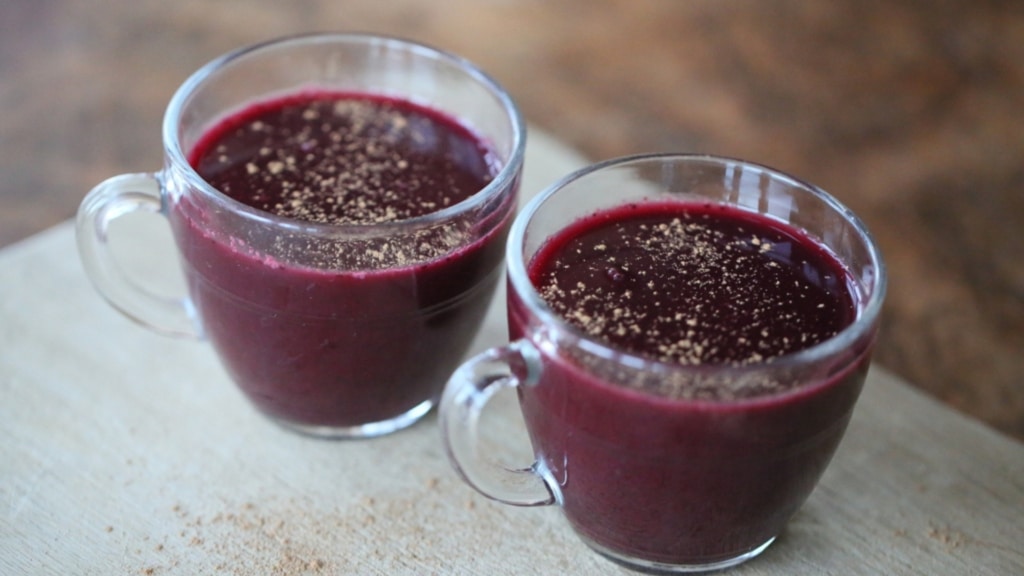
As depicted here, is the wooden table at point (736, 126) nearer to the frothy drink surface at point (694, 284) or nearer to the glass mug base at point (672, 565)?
the glass mug base at point (672, 565)

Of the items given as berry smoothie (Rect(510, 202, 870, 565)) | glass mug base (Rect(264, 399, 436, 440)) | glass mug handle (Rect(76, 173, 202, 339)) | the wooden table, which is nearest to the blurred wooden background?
the wooden table

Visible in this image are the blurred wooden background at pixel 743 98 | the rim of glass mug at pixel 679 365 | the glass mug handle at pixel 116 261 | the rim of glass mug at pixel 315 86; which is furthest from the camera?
the blurred wooden background at pixel 743 98

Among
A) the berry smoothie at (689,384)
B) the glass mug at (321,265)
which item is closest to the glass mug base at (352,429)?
the glass mug at (321,265)

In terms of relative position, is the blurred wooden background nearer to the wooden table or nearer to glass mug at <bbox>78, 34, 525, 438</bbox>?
the wooden table

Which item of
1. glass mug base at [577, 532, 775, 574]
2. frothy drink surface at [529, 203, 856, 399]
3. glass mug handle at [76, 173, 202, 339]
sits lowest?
glass mug base at [577, 532, 775, 574]

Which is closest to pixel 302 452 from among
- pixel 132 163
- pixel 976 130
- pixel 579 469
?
pixel 579 469

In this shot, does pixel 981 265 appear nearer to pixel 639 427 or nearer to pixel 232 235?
Answer: pixel 639 427
